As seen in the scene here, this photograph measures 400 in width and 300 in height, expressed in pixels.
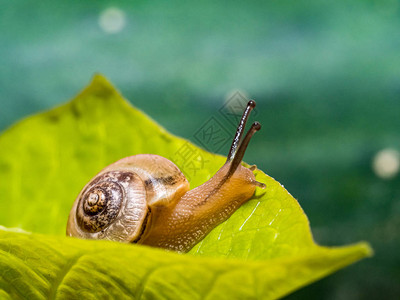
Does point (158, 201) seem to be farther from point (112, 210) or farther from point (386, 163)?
point (386, 163)

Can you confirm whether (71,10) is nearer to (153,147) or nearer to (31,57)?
(31,57)

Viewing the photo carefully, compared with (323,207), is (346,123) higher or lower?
higher

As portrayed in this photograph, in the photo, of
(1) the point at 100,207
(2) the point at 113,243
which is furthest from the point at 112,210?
(2) the point at 113,243

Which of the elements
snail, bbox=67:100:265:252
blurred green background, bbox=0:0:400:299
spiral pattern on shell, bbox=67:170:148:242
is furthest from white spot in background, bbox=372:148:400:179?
spiral pattern on shell, bbox=67:170:148:242

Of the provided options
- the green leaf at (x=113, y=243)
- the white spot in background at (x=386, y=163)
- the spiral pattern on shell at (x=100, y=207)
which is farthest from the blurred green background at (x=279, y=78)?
the spiral pattern on shell at (x=100, y=207)

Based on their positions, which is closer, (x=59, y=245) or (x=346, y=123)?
(x=59, y=245)

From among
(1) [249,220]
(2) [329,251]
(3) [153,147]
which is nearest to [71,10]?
(3) [153,147]

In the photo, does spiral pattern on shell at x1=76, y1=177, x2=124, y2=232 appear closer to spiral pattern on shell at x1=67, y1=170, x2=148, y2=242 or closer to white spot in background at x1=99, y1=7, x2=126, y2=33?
spiral pattern on shell at x1=67, y1=170, x2=148, y2=242
